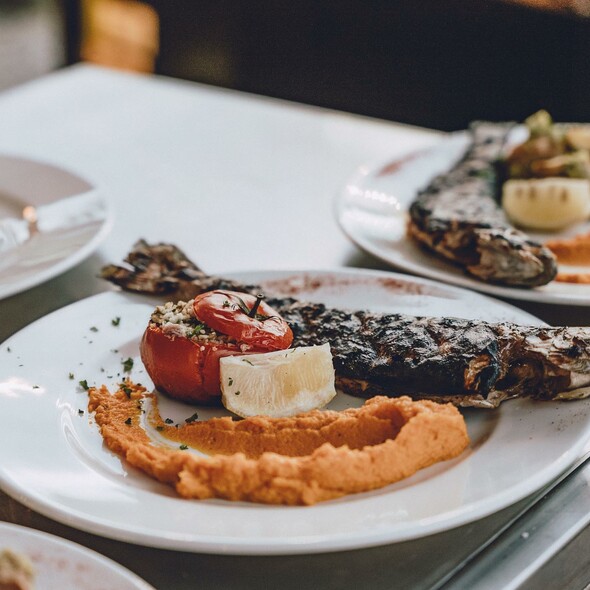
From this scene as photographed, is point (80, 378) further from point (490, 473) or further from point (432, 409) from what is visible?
point (490, 473)

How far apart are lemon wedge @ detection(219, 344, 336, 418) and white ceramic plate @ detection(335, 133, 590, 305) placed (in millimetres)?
634

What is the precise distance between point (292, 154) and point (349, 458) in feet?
6.60

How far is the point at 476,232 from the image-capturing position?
2158 millimetres

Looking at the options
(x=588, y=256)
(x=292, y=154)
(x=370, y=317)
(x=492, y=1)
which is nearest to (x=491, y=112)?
(x=492, y=1)

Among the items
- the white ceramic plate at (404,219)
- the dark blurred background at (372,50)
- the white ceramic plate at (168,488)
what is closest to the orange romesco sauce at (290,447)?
the white ceramic plate at (168,488)

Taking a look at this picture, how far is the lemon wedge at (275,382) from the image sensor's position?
1506 millimetres

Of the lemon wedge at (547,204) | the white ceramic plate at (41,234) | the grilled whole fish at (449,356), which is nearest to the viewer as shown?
the grilled whole fish at (449,356)

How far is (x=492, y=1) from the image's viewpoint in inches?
217

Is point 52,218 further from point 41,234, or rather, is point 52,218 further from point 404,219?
point 404,219

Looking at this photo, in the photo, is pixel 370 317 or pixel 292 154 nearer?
pixel 370 317

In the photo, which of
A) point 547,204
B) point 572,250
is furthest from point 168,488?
point 547,204

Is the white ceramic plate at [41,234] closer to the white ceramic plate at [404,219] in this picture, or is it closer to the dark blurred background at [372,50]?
the white ceramic plate at [404,219]

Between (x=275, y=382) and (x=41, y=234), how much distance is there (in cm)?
104

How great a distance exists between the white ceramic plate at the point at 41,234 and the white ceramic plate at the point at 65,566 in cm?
92
